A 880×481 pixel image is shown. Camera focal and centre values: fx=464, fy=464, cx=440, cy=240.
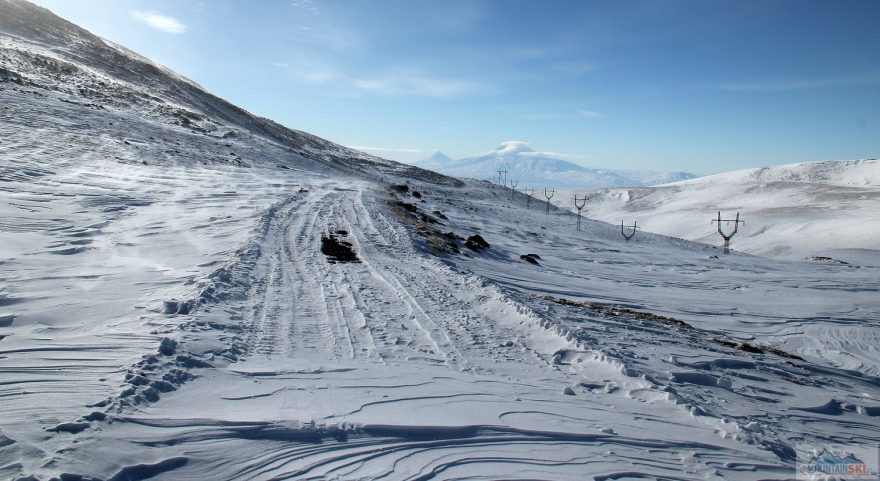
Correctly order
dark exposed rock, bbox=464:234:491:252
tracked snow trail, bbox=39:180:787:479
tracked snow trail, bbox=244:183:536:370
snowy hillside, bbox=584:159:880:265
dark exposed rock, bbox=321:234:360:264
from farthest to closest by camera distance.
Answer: snowy hillside, bbox=584:159:880:265 → dark exposed rock, bbox=464:234:491:252 → dark exposed rock, bbox=321:234:360:264 → tracked snow trail, bbox=244:183:536:370 → tracked snow trail, bbox=39:180:787:479

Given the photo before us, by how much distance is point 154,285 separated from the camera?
7.39m

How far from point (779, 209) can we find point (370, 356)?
76466mm

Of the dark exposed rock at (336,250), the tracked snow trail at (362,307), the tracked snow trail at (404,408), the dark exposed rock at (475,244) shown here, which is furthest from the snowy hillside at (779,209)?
the tracked snow trail at (404,408)

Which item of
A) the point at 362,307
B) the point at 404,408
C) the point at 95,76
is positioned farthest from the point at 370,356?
the point at 95,76

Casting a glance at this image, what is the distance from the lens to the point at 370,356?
18.8ft

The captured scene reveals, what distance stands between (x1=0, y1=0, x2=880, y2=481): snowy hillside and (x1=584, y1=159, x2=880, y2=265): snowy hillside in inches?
1379

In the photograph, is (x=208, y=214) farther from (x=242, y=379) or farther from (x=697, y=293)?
(x=697, y=293)

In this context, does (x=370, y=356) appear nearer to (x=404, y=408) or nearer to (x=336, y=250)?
(x=404, y=408)

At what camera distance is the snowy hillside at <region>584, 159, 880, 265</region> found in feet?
143

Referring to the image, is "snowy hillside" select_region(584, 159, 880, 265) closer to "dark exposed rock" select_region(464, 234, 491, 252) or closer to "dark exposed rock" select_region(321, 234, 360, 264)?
"dark exposed rock" select_region(464, 234, 491, 252)

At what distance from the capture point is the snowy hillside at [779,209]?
143ft

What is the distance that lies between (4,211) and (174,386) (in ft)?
31.7

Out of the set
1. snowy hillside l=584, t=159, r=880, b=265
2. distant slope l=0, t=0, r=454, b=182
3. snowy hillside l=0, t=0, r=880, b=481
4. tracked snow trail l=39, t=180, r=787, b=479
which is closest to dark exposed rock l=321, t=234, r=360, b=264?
snowy hillside l=0, t=0, r=880, b=481

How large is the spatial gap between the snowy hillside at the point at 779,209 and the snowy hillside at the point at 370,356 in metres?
35.0
